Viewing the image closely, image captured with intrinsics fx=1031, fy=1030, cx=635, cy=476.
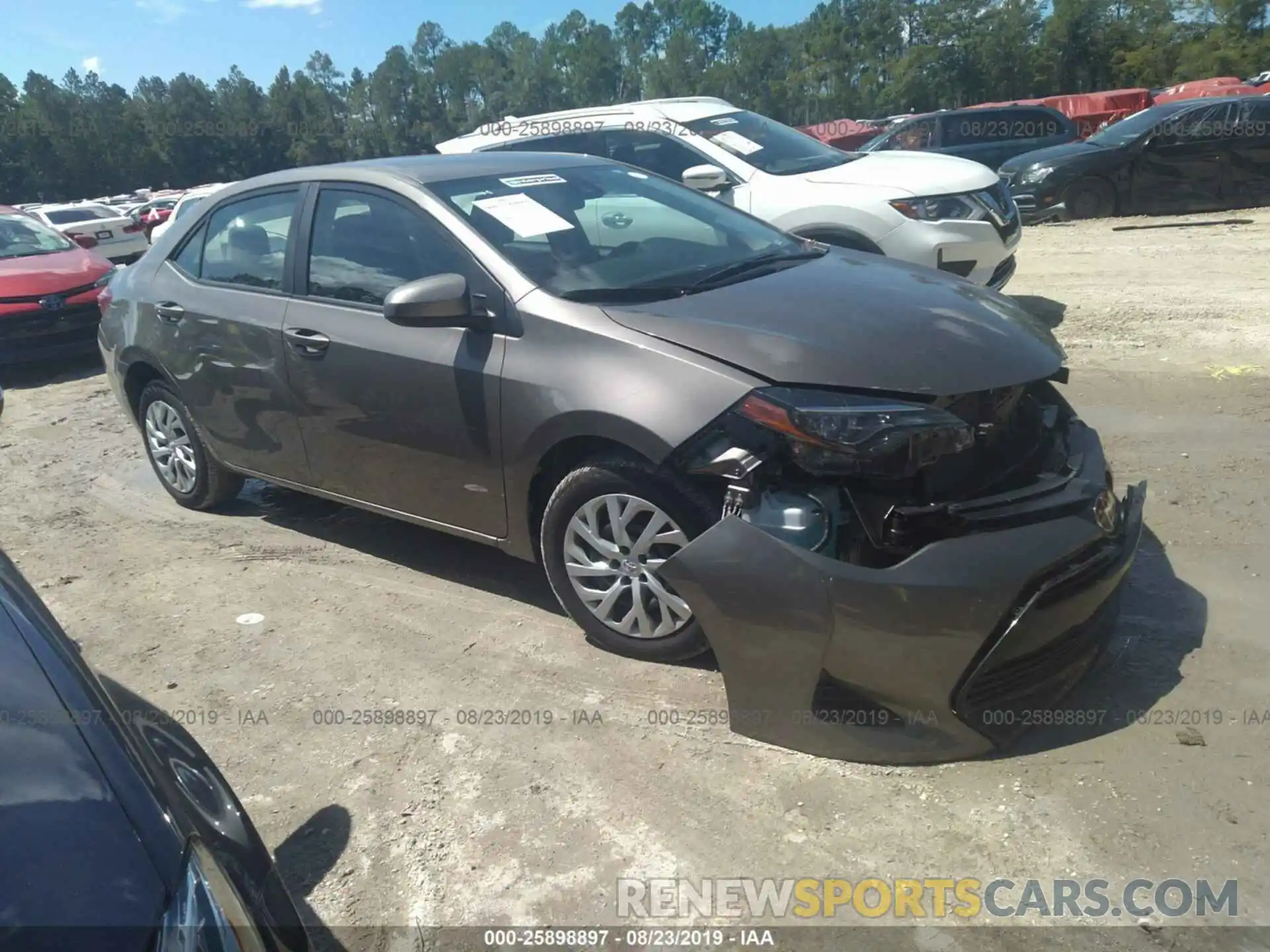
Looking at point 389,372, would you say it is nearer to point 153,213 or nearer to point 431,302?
point 431,302

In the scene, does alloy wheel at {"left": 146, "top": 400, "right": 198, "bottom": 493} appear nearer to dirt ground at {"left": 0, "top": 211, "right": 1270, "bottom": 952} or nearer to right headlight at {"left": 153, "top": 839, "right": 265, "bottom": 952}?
dirt ground at {"left": 0, "top": 211, "right": 1270, "bottom": 952}

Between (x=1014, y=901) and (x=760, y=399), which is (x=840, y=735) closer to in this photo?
(x=1014, y=901)

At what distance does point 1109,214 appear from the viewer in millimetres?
13609

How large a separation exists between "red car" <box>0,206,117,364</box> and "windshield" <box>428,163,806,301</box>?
7263 mm

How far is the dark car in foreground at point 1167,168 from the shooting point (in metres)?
13.0

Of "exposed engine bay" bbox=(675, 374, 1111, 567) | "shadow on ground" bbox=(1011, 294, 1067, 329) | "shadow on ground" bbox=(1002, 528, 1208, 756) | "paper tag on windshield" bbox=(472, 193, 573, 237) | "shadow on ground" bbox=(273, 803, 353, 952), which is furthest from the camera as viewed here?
"shadow on ground" bbox=(1011, 294, 1067, 329)

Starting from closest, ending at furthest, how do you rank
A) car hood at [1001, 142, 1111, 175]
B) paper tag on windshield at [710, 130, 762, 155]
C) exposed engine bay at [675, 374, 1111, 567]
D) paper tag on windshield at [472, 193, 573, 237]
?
1. exposed engine bay at [675, 374, 1111, 567]
2. paper tag on windshield at [472, 193, 573, 237]
3. paper tag on windshield at [710, 130, 762, 155]
4. car hood at [1001, 142, 1111, 175]

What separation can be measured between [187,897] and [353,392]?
2.71 m

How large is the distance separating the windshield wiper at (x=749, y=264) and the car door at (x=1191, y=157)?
10878 millimetres

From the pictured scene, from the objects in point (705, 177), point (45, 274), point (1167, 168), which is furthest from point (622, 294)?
point (1167, 168)

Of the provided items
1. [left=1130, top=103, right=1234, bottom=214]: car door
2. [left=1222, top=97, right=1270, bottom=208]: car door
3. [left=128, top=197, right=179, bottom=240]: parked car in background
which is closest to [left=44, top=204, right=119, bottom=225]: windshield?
[left=128, top=197, right=179, bottom=240]: parked car in background

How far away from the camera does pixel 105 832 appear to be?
1.69 metres

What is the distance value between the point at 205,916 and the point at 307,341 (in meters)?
3.00

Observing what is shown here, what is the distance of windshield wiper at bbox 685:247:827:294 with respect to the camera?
3.79 m
